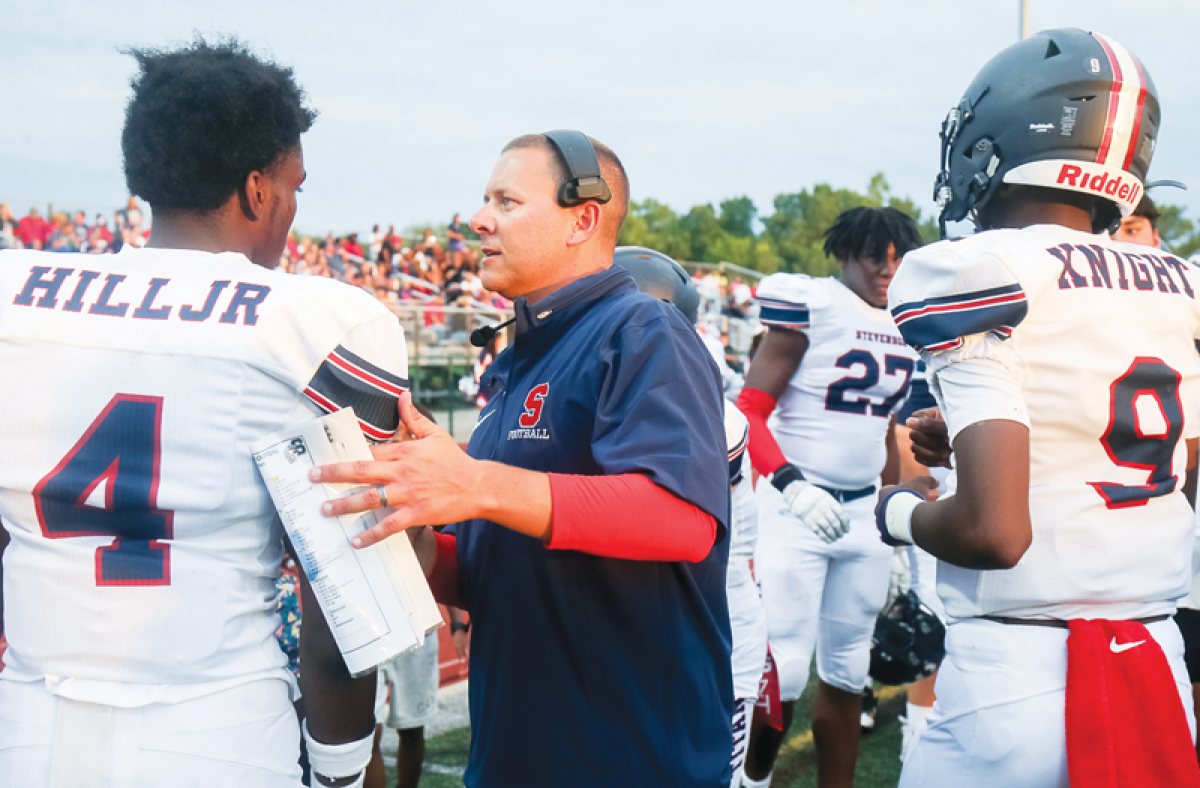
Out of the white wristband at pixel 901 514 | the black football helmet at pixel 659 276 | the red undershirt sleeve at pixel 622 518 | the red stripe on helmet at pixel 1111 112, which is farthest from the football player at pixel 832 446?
the red undershirt sleeve at pixel 622 518

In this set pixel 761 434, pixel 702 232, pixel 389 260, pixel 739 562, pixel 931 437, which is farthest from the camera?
pixel 702 232

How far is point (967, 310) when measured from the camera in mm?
1838

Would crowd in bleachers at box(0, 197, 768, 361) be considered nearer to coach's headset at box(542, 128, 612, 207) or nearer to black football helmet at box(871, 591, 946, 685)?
black football helmet at box(871, 591, 946, 685)

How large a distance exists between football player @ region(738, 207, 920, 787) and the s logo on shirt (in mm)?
2108

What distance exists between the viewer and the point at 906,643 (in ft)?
13.6

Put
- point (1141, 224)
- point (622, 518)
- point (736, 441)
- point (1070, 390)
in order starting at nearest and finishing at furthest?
point (622, 518), point (1070, 390), point (736, 441), point (1141, 224)

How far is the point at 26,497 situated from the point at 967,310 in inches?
A: 70.0

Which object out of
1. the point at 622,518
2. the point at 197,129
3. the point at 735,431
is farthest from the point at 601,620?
the point at 735,431

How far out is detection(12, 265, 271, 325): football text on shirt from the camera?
1558mm

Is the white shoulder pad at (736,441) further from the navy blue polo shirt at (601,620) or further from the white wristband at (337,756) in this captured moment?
the white wristband at (337,756)

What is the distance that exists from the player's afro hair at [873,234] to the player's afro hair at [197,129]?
120 inches

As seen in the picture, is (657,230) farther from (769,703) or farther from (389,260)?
(769,703)

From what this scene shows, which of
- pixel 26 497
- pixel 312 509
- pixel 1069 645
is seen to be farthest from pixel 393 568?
pixel 1069 645

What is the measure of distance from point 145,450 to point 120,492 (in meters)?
0.08
